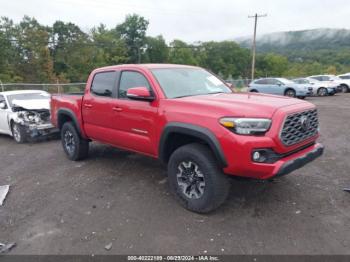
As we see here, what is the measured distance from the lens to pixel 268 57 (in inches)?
3457

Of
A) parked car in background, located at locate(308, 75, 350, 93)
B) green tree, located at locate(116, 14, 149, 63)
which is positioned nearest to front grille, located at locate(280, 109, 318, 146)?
parked car in background, located at locate(308, 75, 350, 93)

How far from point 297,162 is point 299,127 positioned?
0.45 meters

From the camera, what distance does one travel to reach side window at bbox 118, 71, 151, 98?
4.75 metres

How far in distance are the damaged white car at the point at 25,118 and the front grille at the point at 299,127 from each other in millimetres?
6750

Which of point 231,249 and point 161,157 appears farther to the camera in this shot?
point 161,157

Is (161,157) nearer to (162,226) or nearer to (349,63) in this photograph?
(162,226)

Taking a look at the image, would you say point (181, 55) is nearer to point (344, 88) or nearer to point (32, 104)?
point (344, 88)

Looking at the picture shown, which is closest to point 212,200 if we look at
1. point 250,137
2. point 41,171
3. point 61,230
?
point 250,137

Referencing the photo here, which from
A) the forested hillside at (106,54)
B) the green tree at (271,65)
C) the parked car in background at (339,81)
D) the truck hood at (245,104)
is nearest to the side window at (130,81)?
the truck hood at (245,104)

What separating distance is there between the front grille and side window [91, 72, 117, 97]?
9.59 ft

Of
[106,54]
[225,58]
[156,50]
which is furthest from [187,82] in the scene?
[225,58]

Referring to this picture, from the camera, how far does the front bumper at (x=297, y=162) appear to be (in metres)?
3.46

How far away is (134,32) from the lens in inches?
2835

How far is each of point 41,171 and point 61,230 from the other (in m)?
Answer: 2.53
